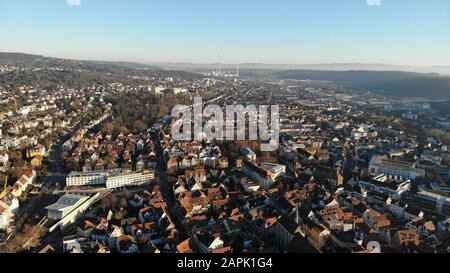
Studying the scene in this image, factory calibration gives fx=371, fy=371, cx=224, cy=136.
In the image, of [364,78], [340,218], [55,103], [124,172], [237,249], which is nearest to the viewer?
[237,249]

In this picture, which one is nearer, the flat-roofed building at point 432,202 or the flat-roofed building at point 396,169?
the flat-roofed building at point 432,202

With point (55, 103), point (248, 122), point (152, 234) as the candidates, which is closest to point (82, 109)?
point (55, 103)

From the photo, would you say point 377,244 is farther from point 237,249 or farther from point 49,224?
point 49,224

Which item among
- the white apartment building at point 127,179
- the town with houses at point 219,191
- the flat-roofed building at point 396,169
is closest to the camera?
the town with houses at point 219,191

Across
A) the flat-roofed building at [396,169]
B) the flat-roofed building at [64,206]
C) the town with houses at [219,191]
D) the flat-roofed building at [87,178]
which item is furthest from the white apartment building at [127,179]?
the flat-roofed building at [396,169]

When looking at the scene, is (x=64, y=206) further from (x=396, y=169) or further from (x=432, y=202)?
(x=396, y=169)

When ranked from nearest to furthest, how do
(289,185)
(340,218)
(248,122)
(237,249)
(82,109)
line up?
1. (237,249)
2. (340,218)
3. (289,185)
4. (248,122)
5. (82,109)

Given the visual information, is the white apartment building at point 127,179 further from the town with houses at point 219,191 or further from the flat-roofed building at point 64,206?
the flat-roofed building at point 64,206
